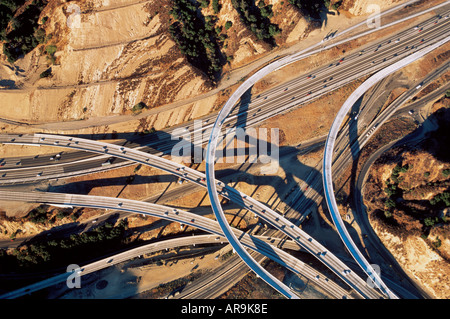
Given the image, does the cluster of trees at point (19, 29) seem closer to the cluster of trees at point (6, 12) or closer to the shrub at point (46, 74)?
the cluster of trees at point (6, 12)

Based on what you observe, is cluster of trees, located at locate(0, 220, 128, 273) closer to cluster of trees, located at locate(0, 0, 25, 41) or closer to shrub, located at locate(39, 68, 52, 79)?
shrub, located at locate(39, 68, 52, 79)

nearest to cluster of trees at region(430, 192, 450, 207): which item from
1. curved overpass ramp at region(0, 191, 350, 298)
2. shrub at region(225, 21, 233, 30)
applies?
curved overpass ramp at region(0, 191, 350, 298)

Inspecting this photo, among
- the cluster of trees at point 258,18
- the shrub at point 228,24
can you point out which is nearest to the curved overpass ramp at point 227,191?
the shrub at point 228,24

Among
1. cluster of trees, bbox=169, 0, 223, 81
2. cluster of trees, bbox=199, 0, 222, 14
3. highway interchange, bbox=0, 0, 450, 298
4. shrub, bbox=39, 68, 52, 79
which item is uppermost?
cluster of trees, bbox=199, 0, 222, 14

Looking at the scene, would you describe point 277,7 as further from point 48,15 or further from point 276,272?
point 276,272

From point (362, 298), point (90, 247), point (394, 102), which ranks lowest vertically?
point (362, 298)

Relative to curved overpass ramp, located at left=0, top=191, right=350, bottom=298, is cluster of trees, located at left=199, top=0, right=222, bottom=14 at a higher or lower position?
higher
